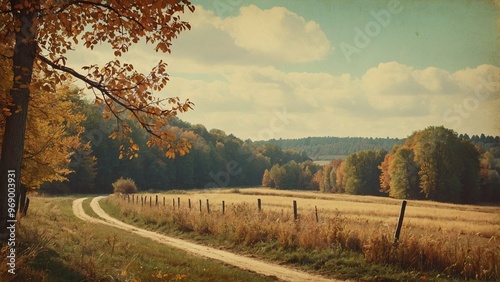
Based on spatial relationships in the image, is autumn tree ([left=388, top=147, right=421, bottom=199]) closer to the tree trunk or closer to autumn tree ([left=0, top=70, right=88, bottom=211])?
autumn tree ([left=0, top=70, right=88, bottom=211])

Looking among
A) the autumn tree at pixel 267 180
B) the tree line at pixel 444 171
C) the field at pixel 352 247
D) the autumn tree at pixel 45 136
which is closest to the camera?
the field at pixel 352 247

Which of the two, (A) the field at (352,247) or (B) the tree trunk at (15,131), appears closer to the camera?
(B) the tree trunk at (15,131)

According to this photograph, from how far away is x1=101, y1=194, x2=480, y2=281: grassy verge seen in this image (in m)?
12.2

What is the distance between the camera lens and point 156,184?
104 meters

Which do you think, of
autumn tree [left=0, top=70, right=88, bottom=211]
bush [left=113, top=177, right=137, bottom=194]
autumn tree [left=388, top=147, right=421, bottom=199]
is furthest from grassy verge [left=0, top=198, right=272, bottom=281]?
autumn tree [left=388, top=147, right=421, bottom=199]

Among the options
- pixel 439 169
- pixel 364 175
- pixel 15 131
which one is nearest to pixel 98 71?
pixel 15 131

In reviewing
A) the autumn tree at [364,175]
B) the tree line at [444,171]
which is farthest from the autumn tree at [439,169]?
the autumn tree at [364,175]

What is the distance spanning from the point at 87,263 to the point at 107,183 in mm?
86811

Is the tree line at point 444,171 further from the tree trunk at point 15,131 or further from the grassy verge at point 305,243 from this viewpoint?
the tree trunk at point 15,131

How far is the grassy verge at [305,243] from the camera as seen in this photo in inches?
482

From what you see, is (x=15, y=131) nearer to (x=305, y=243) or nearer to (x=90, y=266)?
(x=90, y=266)

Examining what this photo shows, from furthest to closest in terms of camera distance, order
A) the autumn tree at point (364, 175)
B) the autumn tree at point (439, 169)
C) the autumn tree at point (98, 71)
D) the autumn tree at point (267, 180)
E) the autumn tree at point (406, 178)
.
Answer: the autumn tree at point (267, 180) < the autumn tree at point (364, 175) < the autumn tree at point (406, 178) < the autumn tree at point (439, 169) < the autumn tree at point (98, 71)

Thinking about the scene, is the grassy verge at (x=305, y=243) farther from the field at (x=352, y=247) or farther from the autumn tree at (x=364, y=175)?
the autumn tree at (x=364, y=175)

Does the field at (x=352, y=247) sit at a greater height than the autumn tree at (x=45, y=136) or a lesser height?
lesser
